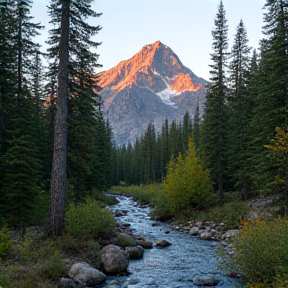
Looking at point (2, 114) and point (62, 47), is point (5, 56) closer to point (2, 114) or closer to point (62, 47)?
point (2, 114)

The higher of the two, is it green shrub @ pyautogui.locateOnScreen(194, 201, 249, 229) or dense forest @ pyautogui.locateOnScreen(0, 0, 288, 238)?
dense forest @ pyautogui.locateOnScreen(0, 0, 288, 238)

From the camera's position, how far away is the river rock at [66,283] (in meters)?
7.92

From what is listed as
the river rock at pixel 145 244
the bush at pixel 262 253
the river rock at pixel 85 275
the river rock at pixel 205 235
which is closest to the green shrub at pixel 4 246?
the river rock at pixel 85 275

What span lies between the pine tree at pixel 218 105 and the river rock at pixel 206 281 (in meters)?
15.8

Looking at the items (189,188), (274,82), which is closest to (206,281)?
(274,82)

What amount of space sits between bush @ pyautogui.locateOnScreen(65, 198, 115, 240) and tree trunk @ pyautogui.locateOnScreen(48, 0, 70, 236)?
419 millimetres

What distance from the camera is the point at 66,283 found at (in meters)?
8.02

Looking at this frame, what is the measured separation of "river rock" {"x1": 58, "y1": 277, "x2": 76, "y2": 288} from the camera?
26.0 ft

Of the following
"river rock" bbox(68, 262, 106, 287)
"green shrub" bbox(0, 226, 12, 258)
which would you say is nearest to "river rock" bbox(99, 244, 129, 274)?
"river rock" bbox(68, 262, 106, 287)

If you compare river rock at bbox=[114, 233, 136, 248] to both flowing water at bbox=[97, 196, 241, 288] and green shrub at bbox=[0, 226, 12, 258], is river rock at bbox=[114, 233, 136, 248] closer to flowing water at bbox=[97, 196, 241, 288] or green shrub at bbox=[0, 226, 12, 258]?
flowing water at bbox=[97, 196, 241, 288]

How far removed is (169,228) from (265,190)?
7.03 m

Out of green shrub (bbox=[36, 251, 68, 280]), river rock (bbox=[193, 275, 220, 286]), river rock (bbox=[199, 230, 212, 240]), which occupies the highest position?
green shrub (bbox=[36, 251, 68, 280])

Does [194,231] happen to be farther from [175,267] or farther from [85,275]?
[85,275]

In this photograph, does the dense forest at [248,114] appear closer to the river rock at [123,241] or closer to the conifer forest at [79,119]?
the conifer forest at [79,119]
